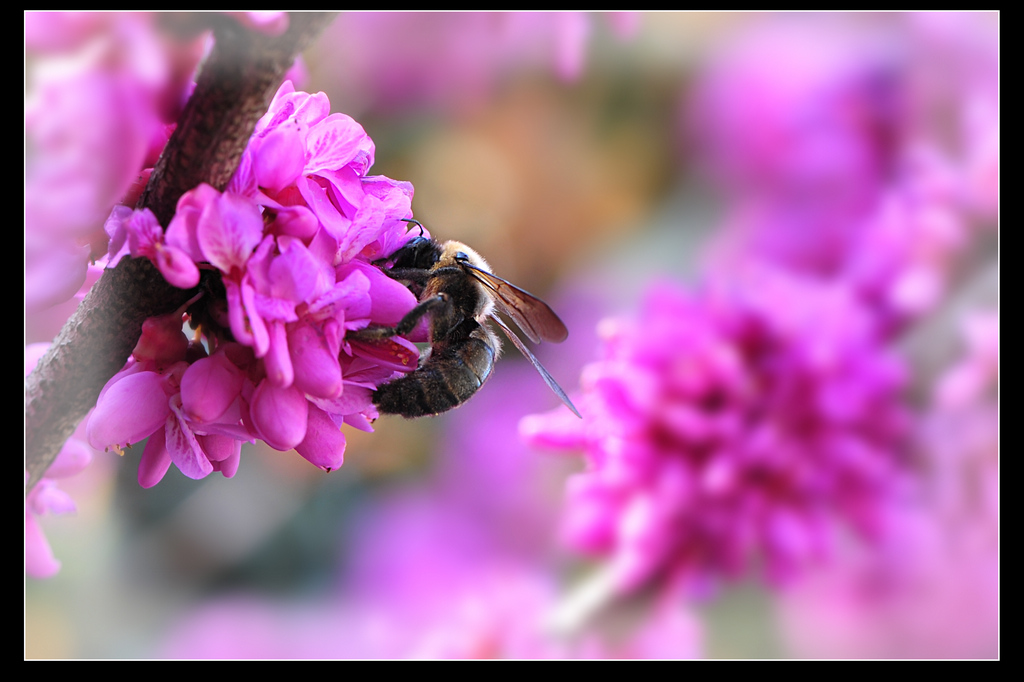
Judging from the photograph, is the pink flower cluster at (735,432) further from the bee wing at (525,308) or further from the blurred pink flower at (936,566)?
the bee wing at (525,308)

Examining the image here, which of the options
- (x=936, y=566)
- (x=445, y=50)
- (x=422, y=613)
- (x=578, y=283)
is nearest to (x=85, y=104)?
(x=445, y=50)

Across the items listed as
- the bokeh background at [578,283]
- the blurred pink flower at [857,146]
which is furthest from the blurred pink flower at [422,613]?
the blurred pink flower at [857,146]

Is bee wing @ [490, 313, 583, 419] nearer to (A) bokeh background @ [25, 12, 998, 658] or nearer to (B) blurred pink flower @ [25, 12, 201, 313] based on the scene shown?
(B) blurred pink flower @ [25, 12, 201, 313]

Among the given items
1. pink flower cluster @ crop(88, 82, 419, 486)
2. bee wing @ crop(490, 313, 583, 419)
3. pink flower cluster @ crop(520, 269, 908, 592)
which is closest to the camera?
pink flower cluster @ crop(88, 82, 419, 486)

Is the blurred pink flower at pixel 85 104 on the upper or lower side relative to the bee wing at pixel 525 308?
upper

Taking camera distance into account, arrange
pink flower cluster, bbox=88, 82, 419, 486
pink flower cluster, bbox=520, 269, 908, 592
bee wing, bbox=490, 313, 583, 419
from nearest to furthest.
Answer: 1. pink flower cluster, bbox=88, 82, 419, 486
2. bee wing, bbox=490, 313, 583, 419
3. pink flower cluster, bbox=520, 269, 908, 592

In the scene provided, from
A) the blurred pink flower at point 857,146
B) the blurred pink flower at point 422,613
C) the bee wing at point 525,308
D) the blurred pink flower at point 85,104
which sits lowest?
the blurred pink flower at point 422,613

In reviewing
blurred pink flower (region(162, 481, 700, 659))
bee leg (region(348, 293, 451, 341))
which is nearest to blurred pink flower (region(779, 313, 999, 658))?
blurred pink flower (region(162, 481, 700, 659))
